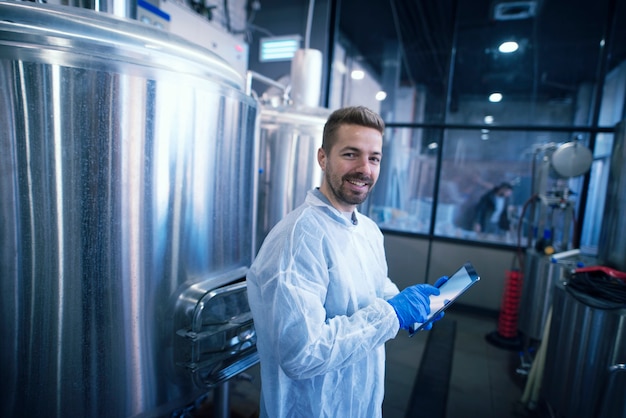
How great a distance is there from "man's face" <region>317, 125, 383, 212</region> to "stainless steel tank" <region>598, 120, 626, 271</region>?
51.6 inches

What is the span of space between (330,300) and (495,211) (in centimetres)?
300

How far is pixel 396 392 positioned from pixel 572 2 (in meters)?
3.47

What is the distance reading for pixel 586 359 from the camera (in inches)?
50.3

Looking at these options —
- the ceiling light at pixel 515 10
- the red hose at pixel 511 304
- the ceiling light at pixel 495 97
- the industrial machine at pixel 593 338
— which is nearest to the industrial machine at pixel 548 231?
the red hose at pixel 511 304

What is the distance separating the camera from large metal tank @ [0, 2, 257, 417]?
673 mm

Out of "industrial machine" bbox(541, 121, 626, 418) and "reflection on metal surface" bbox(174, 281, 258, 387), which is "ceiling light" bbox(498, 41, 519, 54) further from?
"reflection on metal surface" bbox(174, 281, 258, 387)

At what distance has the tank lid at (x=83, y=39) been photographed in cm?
66

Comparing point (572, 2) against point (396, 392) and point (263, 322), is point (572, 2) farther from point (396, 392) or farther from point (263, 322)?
point (263, 322)

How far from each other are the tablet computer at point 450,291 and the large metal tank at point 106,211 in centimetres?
54

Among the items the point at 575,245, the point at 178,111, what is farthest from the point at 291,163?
the point at 575,245

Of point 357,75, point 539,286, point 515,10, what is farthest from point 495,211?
point 357,75

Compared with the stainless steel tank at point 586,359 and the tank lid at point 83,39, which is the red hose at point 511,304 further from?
the tank lid at point 83,39

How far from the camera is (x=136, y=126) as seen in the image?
2.52ft

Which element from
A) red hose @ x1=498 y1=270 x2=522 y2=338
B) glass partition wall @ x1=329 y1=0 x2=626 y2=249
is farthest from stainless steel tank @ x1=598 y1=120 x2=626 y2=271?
red hose @ x1=498 y1=270 x2=522 y2=338
